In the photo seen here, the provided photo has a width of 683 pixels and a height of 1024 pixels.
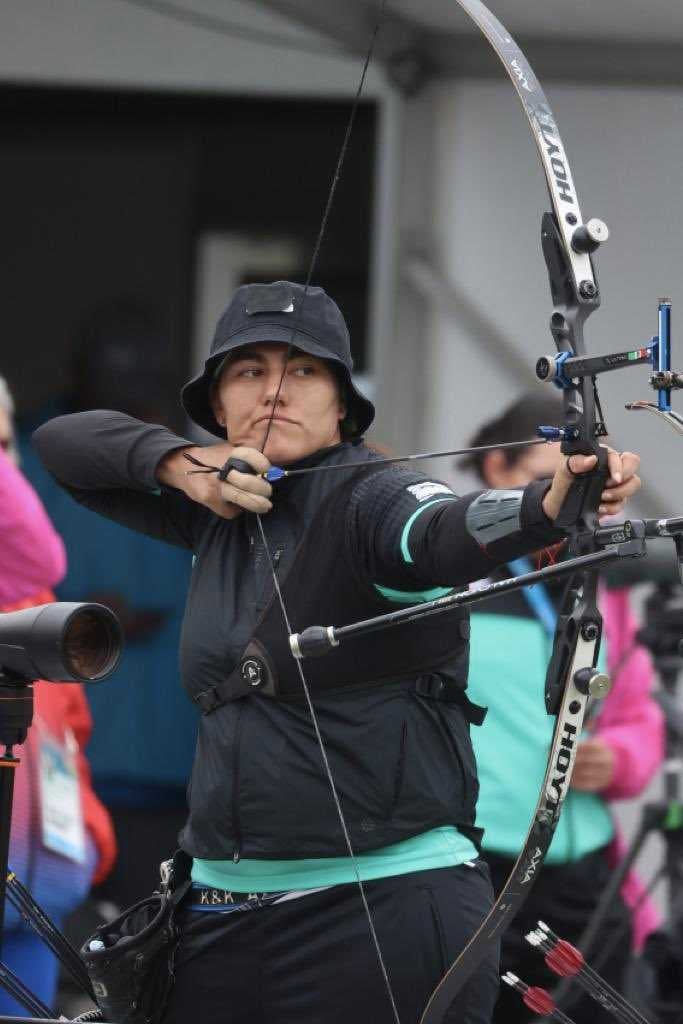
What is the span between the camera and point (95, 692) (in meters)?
3.34

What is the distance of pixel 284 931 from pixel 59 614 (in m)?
0.37

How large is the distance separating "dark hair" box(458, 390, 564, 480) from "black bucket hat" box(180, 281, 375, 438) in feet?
2.24

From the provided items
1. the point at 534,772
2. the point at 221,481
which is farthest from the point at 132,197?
the point at 221,481

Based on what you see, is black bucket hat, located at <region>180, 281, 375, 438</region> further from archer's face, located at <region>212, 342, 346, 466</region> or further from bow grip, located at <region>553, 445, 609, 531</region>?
bow grip, located at <region>553, 445, 609, 531</region>

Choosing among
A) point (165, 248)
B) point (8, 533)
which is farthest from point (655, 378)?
point (165, 248)

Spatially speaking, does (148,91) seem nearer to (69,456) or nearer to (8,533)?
(8,533)

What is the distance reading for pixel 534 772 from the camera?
2420 millimetres

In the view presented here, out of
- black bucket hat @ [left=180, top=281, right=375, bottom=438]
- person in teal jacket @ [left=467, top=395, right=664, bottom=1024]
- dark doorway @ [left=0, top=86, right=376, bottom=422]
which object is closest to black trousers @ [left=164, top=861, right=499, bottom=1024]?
black bucket hat @ [left=180, top=281, right=375, bottom=438]

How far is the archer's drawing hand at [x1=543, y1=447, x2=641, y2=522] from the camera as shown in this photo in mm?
1442

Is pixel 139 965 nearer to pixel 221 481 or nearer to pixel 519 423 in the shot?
pixel 221 481

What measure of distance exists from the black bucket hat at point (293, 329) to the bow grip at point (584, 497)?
0.39 m

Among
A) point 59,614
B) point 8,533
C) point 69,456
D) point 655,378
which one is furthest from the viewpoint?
point 8,533

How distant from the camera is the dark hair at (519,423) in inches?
98.2

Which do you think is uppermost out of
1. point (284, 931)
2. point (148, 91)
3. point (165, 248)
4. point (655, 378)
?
point (148, 91)
